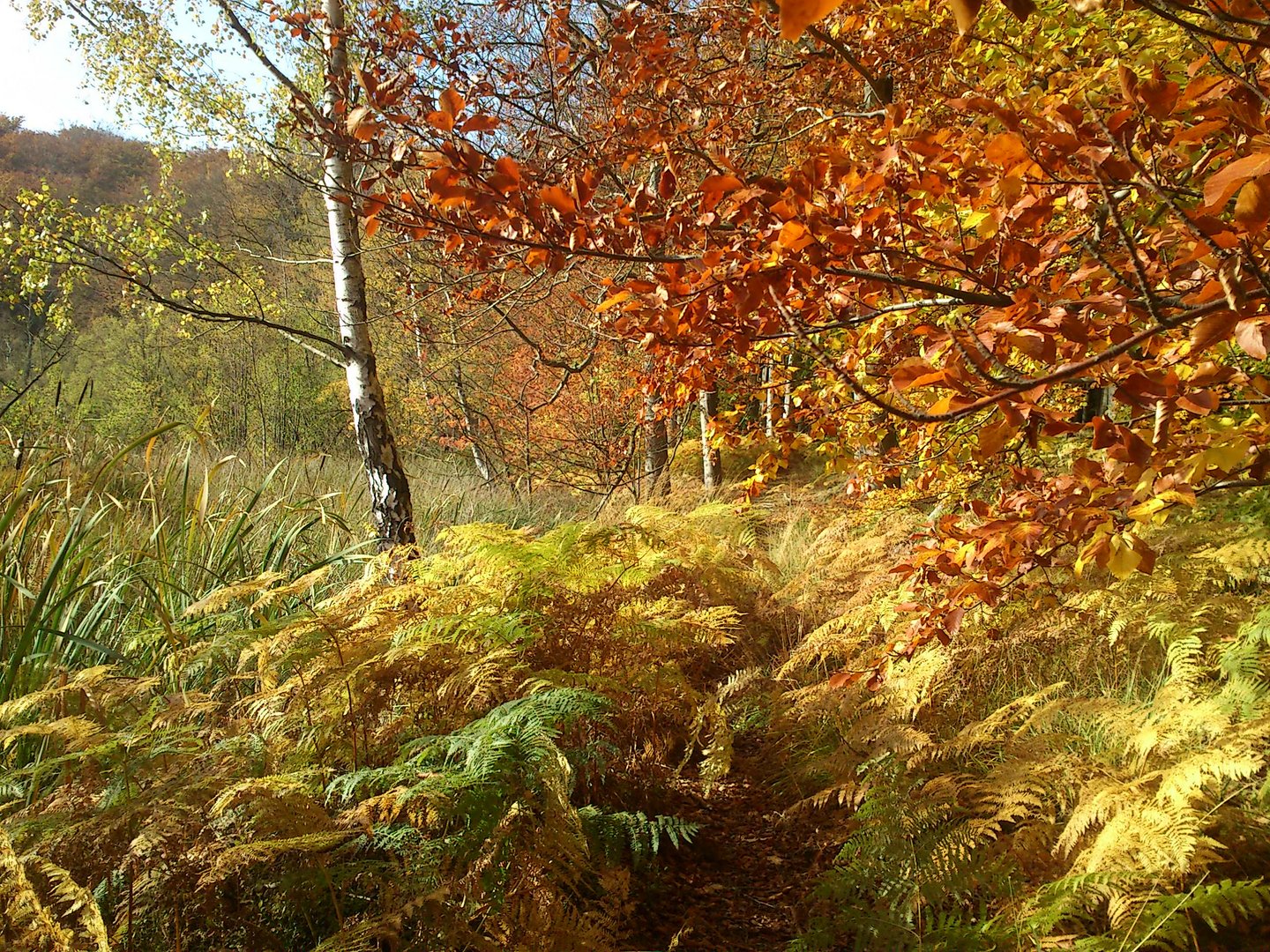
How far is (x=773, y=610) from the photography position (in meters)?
4.48

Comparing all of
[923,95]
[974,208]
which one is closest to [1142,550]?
[974,208]

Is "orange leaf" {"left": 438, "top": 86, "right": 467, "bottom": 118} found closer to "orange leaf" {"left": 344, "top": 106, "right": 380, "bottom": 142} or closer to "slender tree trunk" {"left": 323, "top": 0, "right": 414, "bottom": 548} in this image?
"orange leaf" {"left": 344, "top": 106, "right": 380, "bottom": 142}

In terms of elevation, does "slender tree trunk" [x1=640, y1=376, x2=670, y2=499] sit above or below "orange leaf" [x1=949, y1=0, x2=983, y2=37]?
below

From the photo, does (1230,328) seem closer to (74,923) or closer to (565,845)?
(565,845)

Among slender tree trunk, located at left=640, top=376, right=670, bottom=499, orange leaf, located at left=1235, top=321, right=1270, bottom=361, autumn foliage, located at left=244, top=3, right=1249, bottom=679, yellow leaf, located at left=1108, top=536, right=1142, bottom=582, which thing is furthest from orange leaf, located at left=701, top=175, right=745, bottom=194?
slender tree trunk, located at left=640, top=376, right=670, bottom=499

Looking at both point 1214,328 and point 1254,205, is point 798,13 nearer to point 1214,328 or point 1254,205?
point 1254,205

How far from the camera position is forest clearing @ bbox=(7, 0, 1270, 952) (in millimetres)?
1363

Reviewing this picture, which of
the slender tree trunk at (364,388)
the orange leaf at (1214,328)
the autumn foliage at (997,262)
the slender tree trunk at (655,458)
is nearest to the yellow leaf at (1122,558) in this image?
the autumn foliage at (997,262)

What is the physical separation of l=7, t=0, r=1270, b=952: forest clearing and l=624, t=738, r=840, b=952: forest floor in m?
0.02

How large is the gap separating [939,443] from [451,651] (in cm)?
207

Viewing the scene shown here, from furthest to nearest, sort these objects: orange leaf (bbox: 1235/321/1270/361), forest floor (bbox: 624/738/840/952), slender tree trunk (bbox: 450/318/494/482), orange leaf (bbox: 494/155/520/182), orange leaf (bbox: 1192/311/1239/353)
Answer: slender tree trunk (bbox: 450/318/494/482) < forest floor (bbox: 624/738/840/952) < orange leaf (bbox: 494/155/520/182) < orange leaf (bbox: 1192/311/1239/353) < orange leaf (bbox: 1235/321/1270/361)

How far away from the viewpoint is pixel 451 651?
2461mm

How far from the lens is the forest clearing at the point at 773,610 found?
1.36 metres

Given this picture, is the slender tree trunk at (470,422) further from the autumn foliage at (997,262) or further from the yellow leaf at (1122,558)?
the yellow leaf at (1122,558)
